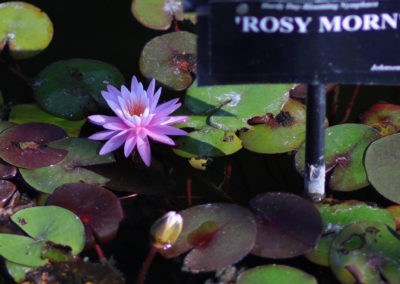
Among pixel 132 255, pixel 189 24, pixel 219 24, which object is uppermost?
pixel 219 24

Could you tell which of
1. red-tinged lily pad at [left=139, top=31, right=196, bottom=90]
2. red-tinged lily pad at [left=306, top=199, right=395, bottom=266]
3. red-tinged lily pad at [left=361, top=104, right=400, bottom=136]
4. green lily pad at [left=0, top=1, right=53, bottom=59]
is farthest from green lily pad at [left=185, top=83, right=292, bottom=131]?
green lily pad at [left=0, top=1, right=53, bottom=59]

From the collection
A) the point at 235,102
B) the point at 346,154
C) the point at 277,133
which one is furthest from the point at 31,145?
the point at 346,154

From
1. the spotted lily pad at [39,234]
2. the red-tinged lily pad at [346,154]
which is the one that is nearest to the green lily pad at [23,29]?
the spotted lily pad at [39,234]

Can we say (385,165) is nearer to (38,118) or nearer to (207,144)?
(207,144)

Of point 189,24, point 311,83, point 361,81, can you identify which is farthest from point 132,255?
point 189,24

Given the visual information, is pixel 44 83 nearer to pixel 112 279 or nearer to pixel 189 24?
pixel 189 24

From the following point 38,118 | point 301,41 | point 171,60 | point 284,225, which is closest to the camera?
point 301,41
